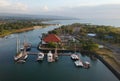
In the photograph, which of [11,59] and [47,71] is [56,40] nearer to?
[11,59]

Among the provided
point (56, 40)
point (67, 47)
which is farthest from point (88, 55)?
point (56, 40)

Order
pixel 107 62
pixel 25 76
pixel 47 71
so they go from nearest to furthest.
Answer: pixel 25 76, pixel 47 71, pixel 107 62

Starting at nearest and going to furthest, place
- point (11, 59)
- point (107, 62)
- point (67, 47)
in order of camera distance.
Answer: point (107, 62)
point (11, 59)
point (67, 47)

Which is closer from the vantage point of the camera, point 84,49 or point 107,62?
point 107,62

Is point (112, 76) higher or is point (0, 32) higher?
point (112, 76)

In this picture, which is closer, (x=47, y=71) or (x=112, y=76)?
(x=112, y=76)

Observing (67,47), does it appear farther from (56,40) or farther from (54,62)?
(54,62)

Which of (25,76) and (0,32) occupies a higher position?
(25,76)

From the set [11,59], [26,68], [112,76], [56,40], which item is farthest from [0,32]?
[112,76]

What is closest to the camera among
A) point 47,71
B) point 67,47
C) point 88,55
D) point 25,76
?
point 25,76
